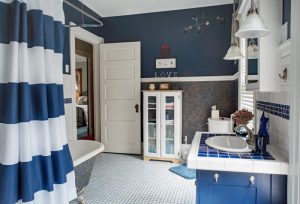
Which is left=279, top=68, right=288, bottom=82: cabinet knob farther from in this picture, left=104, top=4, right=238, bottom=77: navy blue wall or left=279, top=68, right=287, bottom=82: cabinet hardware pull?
left=104, top=4, right=238, bottom=77: navy blue wall

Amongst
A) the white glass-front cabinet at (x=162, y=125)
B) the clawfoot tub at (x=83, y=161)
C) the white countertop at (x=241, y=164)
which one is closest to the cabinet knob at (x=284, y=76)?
the white countertop at (x=241, y=164)

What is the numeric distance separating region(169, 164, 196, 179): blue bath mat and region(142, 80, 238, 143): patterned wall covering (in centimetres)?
76

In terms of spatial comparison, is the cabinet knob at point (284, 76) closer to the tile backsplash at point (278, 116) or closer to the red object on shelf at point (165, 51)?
the tile backsplash at point (278, 116)

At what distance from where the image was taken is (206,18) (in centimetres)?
391

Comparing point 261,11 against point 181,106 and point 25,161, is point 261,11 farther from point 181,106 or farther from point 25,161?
point 181,106

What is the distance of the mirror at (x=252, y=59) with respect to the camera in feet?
5.54

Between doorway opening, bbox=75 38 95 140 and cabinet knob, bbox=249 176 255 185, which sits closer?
cabinet knob, bbox=249 176 255 185

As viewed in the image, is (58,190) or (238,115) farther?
(238,115)

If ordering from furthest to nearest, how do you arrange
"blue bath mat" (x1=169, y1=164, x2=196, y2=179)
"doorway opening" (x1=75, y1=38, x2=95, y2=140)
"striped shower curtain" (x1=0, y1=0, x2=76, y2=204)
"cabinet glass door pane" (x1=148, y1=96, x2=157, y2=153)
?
"doorway opening" (x1=75, y1=38, x2=95, y2=140)
"cabinet glass door pane" (x1=148, y1=96, x2=157, y2=153)
"blue bath mat" (x1=169, y1=164, x2=196, y2=179)
"striped shower curtain" (x1=0, y1=0, x2=76, y2=204)

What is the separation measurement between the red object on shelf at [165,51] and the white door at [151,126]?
86 cm

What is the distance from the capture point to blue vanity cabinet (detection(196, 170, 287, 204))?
4.42 feet

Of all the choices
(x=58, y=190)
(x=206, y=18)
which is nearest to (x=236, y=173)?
(x=58, y=190)

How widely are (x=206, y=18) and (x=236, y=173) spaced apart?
3.25 meters

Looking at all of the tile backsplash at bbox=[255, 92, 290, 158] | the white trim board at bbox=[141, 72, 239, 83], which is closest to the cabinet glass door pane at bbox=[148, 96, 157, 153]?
the white trim board at bbox=[141, 72, 239, 83]
